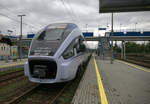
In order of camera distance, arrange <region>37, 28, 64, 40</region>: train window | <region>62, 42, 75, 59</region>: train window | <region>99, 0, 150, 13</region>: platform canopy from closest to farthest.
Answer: <region>62, 42, 75, 59</region>: train window → <region>37, 28, 64, 40</region>: train window → <region>99, 0, 150, 13</region>: platform canopy

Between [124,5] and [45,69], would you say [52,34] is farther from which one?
[124,5]

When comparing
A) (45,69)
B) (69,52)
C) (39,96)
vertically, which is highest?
(69,52)

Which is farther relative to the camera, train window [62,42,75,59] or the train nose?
train window [62,42,75,59]

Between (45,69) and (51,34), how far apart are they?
1.84 m

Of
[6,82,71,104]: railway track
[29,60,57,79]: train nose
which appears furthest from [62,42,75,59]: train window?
[6,82,71,104]: railway track

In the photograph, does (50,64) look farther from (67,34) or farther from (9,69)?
(9,69)

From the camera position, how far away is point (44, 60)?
4191 millimetres

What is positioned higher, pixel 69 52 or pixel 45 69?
pixel 69 52

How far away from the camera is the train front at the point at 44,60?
4.18 metres

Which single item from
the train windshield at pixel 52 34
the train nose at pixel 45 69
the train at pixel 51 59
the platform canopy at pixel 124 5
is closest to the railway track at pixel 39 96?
the train at pixel 51 59

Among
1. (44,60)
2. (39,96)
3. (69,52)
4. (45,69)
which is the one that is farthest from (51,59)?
(39,96)

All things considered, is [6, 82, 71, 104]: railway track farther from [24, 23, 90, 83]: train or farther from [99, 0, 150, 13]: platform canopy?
[99, 0, 150, 13]: platform canopy

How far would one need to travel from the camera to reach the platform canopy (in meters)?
5.77

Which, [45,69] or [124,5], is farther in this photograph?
[124,5]
